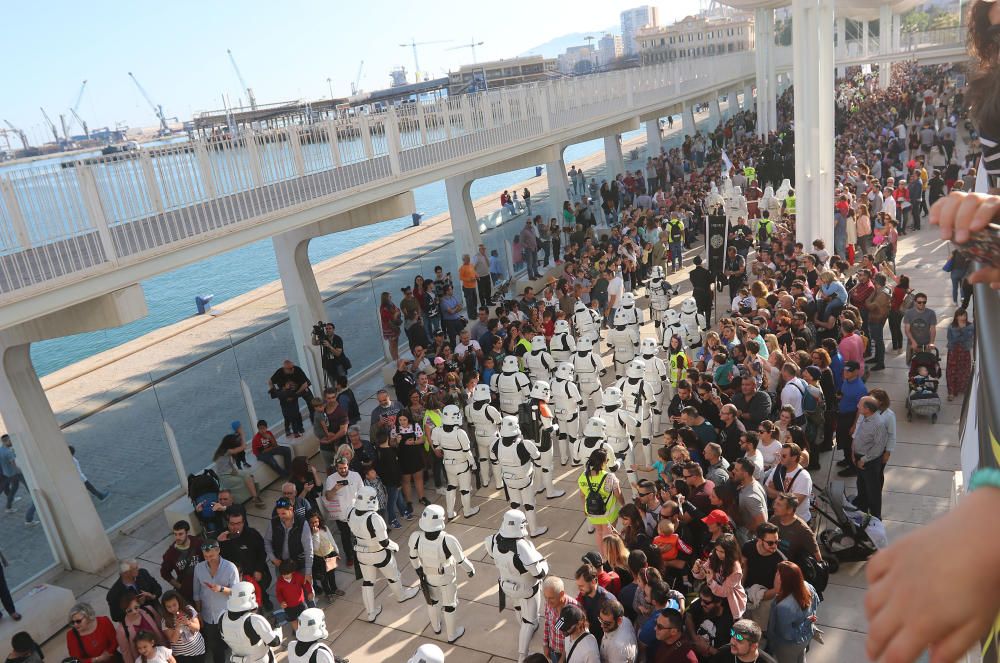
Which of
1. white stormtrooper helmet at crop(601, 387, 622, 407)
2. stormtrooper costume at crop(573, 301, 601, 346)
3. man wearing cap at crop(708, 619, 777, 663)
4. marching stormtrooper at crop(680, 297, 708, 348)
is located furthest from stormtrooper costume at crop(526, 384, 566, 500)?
man wearing cap at crop(708, 619, 777, 663)

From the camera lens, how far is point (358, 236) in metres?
49.2

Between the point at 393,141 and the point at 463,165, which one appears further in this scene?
the point at 463,165

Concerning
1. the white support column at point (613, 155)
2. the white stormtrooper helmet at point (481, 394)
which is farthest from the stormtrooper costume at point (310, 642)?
the white support column at point (613, 155)

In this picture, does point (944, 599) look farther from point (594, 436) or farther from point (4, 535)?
point (4, 535)

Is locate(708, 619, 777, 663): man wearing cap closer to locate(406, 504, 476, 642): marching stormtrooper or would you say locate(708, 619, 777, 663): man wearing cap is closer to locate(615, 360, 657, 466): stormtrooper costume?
locate(406, 504, 476, 642): marching stormtrooper

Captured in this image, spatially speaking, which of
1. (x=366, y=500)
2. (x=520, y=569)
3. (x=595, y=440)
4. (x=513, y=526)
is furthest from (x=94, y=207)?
(x=595, y=440)

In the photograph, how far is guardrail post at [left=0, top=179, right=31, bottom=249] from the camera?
25.8 feet

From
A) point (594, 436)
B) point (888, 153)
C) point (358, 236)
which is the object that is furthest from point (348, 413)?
point (358, 236)

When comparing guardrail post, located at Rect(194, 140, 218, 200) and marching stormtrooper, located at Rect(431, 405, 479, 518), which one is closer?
marching stormtrooper, located at Rect(431, 405, 479, 518)

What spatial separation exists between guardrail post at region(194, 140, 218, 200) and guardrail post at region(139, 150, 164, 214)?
0.65 meters

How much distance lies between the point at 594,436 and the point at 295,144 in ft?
21.2

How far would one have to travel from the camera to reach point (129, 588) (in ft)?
25.3

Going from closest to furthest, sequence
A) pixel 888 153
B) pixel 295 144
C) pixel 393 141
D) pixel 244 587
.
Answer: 1. pixel 244 587
2. pixel 295 144
3. pixel 393 141
4. pixel 888 153

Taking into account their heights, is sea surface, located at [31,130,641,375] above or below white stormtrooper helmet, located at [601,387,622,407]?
below
